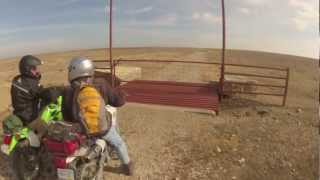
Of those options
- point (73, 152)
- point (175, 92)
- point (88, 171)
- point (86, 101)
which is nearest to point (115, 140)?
point (88, 171)

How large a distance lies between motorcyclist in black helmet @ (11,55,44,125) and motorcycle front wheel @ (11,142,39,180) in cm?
47

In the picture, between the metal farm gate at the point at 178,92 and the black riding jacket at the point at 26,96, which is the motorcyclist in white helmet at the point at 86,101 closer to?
the black riding jacket at the point at 26,96

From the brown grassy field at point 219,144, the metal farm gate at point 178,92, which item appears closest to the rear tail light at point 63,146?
the brown grassy field at point 219,144

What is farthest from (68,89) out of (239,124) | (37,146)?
(239,124)

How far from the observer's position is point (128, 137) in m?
9.24

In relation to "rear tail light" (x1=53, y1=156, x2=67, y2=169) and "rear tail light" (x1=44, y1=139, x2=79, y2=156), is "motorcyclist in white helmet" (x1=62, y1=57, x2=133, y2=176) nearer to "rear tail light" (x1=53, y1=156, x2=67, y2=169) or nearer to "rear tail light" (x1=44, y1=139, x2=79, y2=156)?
"rear tail light" (x1=44, y1=139, x2=79, y2=156)

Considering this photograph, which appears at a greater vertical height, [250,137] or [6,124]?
[6,124]

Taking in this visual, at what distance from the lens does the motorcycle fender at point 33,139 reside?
6047 millimetres

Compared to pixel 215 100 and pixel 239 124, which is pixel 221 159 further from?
pixel 215 100

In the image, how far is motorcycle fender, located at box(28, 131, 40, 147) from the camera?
6.05 metres

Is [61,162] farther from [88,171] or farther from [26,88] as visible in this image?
[26,88]

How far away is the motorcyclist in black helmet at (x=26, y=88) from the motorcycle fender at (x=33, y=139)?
1.50 feet

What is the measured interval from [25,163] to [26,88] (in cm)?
112

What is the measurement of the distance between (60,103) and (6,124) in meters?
0.93
